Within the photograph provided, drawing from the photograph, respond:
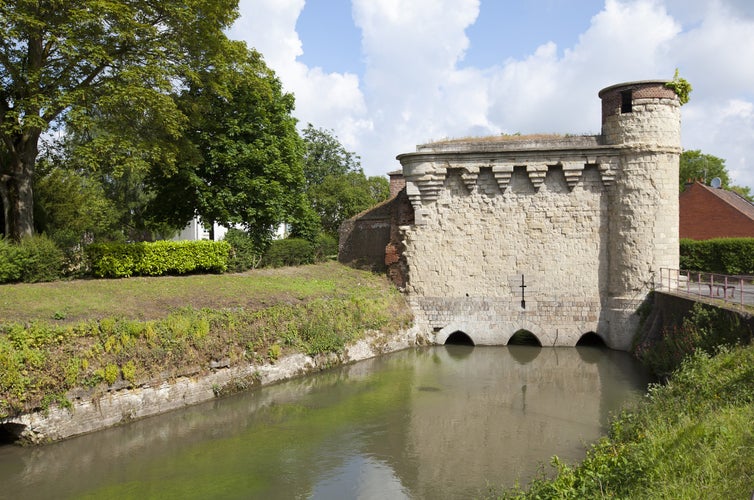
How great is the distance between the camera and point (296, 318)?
50.6 feet

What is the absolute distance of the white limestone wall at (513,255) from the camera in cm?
1898

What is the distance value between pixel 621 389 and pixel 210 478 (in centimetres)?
996

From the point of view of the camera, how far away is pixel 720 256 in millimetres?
24062

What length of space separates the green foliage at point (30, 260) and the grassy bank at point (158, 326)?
54 cm

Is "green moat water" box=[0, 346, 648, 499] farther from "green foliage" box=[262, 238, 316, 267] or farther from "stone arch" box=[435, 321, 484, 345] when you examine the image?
"green foliage" box=[262, 238, 316, 267]

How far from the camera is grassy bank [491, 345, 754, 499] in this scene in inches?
213

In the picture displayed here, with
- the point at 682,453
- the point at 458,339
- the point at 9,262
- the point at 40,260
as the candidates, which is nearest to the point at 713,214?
the point at 458,339

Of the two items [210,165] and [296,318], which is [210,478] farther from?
[210,165]

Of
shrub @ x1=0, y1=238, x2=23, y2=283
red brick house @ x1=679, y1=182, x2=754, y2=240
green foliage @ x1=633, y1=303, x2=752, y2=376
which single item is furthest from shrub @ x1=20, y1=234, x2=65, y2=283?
red brick house @ x1=679, y1=182, x2=754, y2=240

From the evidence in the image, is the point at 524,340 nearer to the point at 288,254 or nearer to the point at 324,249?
the point at 288,254

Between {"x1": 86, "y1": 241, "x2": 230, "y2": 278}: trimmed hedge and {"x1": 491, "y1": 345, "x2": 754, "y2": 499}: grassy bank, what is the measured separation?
12.2 metres

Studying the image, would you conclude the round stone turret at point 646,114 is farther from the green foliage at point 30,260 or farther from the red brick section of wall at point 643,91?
the green foliage at point 30,260

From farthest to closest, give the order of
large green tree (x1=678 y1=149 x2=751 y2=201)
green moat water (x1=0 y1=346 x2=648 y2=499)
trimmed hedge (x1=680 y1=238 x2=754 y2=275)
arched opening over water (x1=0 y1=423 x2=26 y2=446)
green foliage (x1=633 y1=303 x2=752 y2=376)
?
large green tree (x1=678 y1=149 x2=751 y2=201), trimmed hedge (x1=680 y1=238 x2=754 y2=275), green foliage (x1=633 y1=303 x2=752 y2=376), arched opening over water (x1=0 y1=423 x2=26 y2=446), green moat water (x1=0 y1=346 x2=648 y2=499)

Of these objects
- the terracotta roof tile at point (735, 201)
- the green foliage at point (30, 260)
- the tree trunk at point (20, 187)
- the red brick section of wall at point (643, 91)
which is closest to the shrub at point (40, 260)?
the green foliage at point (30, 260)
